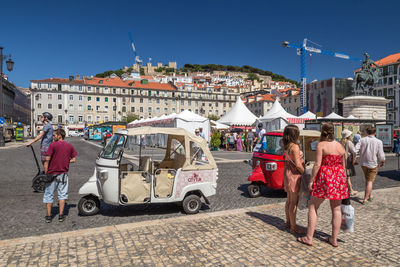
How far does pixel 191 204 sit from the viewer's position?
5.59 metres

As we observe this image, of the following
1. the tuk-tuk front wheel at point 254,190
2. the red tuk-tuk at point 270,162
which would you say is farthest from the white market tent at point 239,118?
the tuk-tuk front wheel at point 254,190

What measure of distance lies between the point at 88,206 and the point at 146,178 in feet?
4.07

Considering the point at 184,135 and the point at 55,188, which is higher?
the point at 184,135

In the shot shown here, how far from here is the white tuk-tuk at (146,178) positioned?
5.20 m

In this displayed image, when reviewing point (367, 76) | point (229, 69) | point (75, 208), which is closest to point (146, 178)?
point (75, 208)

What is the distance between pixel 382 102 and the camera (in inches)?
994

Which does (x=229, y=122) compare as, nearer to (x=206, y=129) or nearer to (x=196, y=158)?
(x=206, y=129)

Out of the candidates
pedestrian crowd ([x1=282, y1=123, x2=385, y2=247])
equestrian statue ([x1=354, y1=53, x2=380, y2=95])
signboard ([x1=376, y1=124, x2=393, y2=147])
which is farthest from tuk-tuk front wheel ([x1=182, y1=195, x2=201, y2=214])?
equestrian statue ([x1=354, y1=53, x2=380, y2=95])

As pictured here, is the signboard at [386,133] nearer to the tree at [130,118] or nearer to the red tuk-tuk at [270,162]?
the red tuk-tuk at [270,162]

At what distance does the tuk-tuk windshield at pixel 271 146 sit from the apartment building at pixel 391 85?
75032 millimetres

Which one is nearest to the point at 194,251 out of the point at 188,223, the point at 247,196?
the point at 188,223

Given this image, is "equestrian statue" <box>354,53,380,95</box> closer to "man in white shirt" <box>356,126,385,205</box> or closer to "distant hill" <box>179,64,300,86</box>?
"man in white shirt" <box>356,126,385,205</box>

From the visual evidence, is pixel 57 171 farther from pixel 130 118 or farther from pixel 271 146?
pixel 130 118

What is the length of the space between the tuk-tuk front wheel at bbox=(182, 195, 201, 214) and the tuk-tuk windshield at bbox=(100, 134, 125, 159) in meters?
1.56
